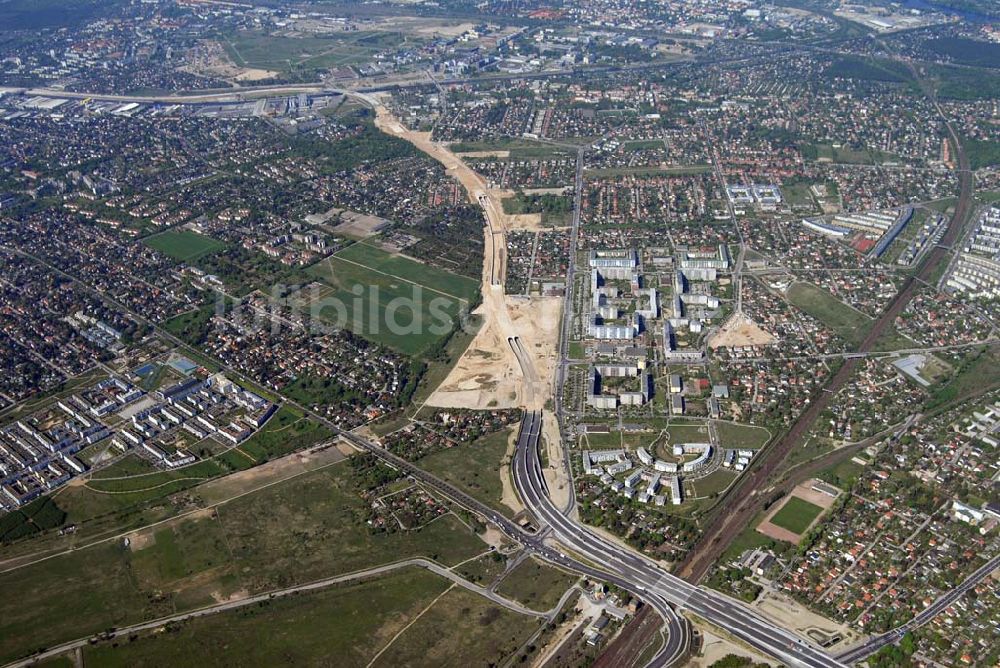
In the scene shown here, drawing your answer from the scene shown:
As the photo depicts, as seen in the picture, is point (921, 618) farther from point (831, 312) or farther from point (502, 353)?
point (502, 353)

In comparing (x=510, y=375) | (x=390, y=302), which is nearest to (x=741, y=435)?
(x=510, y=375)

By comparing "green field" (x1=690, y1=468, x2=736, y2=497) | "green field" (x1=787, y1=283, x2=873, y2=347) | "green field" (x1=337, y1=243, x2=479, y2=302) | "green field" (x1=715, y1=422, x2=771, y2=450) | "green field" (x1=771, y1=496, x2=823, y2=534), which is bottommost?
"green field" (x1=337, y1=243, x2=479, y2=302)

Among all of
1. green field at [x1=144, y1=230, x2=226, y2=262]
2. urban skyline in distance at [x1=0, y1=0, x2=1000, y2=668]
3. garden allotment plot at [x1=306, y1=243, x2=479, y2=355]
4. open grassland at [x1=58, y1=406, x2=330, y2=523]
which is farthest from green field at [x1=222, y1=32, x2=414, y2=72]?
open grassland at [x1=58, y1=406, x2=330, y2=523]

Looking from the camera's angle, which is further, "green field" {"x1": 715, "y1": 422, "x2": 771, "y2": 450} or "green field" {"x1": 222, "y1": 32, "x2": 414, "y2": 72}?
"green field" {"x1": 222, "y1": 32, "x2": 414, "y2": 72}

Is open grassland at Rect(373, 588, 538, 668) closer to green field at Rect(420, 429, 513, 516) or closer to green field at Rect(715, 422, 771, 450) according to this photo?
green field at Rect(420, 429, 513, 516)

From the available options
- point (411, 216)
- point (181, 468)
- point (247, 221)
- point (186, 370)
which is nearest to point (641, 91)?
point (411, 216)

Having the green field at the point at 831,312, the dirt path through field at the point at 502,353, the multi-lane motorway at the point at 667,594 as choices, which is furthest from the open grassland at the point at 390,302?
the green field at the point at 831,312

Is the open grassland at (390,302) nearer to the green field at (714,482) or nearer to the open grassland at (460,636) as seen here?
the green field at (714,482)
